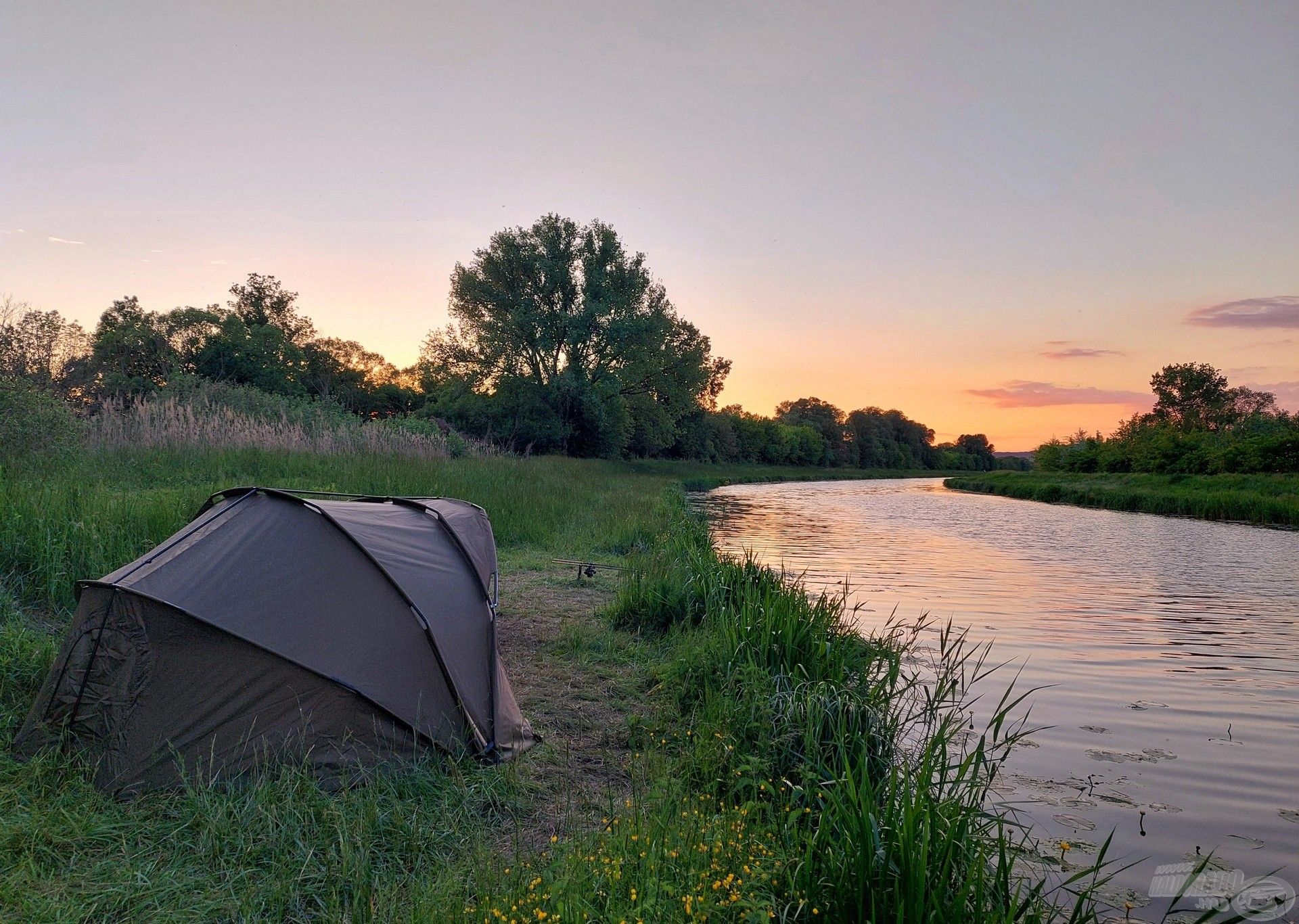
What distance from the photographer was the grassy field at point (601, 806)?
2.96 metres

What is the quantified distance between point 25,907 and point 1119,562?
17041mm

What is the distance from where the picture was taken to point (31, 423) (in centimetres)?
851

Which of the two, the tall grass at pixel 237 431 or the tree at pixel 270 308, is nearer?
the tall grass at pixel 237 431

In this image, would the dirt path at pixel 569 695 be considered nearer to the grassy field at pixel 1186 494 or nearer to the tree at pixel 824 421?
the grassy field at pixel 1186 494

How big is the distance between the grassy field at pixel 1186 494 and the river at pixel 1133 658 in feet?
14.8

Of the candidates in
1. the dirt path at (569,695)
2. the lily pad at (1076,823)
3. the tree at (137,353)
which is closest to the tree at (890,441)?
the tree at (137,353)

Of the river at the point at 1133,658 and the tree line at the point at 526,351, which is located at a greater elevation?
the tree line at the point at 526,351

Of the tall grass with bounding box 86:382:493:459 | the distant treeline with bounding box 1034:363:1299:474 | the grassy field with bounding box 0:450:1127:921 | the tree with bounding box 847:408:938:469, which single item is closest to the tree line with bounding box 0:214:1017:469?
the tall grass with bounding box 86:382:493:459

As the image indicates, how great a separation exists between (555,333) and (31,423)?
31.8 metres

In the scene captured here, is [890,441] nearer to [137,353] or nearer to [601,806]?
[137,353]

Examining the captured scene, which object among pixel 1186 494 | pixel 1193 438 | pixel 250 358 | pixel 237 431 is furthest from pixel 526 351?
pixel 1193 438

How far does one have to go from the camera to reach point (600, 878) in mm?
3078

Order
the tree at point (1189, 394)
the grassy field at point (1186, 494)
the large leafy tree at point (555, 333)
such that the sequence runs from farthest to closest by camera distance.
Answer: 1. the tree at point (1189, 394)
2. the large leafy tree at point (555, 333)
3. the grassy field at point (1186, 494)

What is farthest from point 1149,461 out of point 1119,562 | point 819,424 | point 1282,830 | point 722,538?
point 819,424
